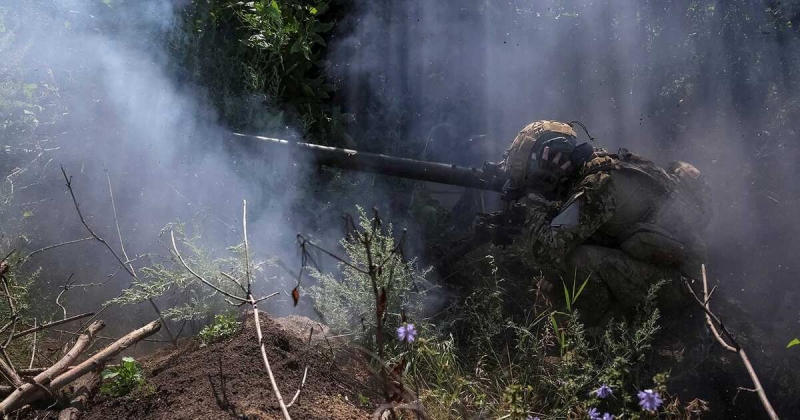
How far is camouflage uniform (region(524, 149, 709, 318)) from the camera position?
180 inches

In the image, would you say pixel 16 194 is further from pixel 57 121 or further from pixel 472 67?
pixel 472 67

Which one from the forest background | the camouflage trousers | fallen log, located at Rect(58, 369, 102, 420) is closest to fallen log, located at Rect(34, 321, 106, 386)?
fallen log, located at Rect(58, 369, 102, 420)

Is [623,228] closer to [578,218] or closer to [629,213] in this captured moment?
[629,213]

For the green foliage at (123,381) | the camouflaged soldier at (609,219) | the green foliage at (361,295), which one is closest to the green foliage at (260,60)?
the green foliage at (361,295)

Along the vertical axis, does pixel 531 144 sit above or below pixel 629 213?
above

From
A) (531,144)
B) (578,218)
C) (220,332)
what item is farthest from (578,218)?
(220,332)

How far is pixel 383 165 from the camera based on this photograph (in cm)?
545

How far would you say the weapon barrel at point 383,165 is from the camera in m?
5.34

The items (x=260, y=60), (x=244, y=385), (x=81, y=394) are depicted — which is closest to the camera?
(x=244, y=385)

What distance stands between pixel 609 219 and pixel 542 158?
67 cm

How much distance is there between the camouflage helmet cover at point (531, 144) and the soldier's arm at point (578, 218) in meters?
0.35

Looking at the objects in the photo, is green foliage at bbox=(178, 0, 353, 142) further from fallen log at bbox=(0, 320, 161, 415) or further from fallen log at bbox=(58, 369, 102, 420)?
fallen log at bbox=(58, 369, 102, 420)

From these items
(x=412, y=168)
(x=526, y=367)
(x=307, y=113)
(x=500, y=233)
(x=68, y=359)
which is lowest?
(x=526, y=367)

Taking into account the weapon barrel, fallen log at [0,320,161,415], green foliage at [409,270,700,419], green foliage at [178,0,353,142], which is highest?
green foliage at [178,0,353,142]
